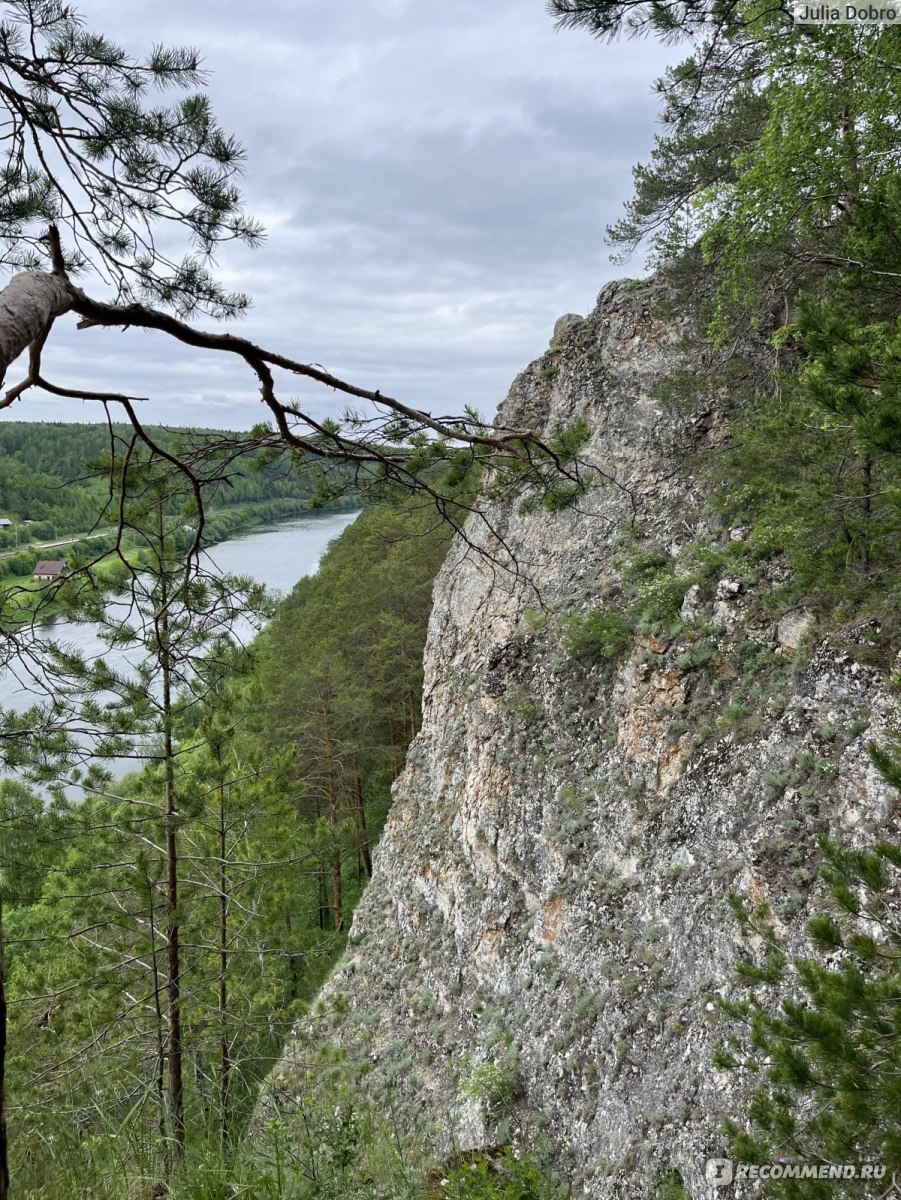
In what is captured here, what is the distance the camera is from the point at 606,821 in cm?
720

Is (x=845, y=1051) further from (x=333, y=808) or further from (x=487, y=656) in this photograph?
(x=333, y=808)

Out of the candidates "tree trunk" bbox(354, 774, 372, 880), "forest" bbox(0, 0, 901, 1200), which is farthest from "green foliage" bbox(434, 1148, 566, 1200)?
"tree trunk" bbox(354, 774, 372, 880)

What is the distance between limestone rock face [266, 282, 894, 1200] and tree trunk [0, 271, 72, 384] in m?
1.46

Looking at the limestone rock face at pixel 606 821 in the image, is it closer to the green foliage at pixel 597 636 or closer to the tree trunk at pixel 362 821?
the green foliage at pixel 597 636

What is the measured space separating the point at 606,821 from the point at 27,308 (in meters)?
6.99

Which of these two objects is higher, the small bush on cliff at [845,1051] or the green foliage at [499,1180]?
the small bush on cliff at [845,1051]

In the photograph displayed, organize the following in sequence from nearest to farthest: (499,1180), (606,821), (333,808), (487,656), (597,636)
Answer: (499,1180), (606,821), (597,636), (487,656), (333,808)

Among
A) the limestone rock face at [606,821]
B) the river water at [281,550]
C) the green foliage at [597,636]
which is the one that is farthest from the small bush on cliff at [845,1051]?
the river water at [281,550]

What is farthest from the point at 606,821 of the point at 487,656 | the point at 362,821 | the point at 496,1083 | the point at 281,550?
the point at 281,550

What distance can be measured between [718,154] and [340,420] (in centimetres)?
929

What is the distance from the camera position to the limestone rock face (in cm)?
486

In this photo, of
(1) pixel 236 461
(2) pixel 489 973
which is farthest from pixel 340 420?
(2) pixel 489 973

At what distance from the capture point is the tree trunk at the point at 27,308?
164cm

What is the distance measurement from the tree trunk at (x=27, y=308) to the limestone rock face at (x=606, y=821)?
1.46m
